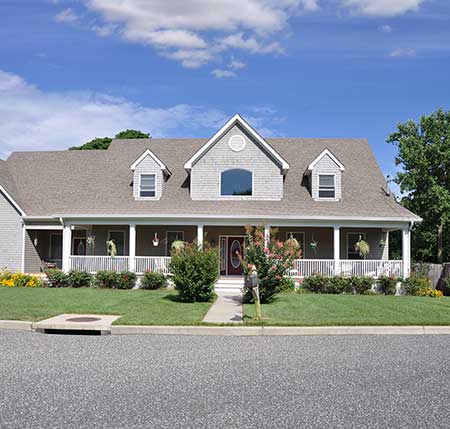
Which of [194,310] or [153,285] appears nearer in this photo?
[194,310]

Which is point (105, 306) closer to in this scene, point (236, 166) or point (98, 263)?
point (98, 263)

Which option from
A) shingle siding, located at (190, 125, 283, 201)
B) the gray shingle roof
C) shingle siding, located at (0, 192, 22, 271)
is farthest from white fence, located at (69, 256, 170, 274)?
shingle siding, located at (0, 192, 22, 271)

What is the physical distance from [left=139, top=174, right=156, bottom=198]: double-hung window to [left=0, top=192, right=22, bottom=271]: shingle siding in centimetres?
613

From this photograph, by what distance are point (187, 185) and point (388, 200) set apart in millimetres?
9663

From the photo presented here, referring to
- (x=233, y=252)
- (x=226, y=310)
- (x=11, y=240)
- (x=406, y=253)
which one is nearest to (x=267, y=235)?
(x=233, y=252)

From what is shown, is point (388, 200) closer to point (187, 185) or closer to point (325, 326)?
point (187, 185)

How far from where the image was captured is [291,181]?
25.2 meters

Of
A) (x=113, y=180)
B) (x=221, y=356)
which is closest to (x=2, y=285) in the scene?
(x=113, y=180)

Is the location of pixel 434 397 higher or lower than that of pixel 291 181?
lower

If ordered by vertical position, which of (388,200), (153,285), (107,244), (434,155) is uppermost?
(434,155)

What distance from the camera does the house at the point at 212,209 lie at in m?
22.2

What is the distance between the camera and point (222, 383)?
23.3 ft

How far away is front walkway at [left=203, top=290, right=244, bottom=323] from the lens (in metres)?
12.9

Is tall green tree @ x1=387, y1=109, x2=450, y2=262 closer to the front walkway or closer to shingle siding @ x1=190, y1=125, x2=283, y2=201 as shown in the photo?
shingle siding @ x1=190, y1=125, x2=283, y2=201
